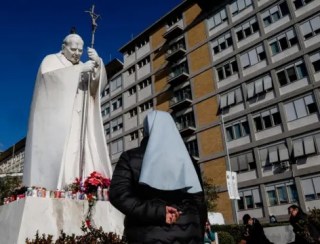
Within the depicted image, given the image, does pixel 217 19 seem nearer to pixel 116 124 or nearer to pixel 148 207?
pixel 116 124

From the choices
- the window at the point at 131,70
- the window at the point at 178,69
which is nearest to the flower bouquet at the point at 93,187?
the window at the point at 178,69

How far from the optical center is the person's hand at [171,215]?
2.42 meters

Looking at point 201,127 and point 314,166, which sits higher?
point 201,127

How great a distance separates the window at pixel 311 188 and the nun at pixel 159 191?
989 inches

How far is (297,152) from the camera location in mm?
26484

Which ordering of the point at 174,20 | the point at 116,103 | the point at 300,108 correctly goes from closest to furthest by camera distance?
the point at 300,108 < the point at 174,20 < the point at 116,103

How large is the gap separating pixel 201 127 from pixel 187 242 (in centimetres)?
3220

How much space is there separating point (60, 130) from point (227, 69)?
A: 28767 millimetres

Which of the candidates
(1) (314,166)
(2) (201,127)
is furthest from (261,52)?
(1) (314,166)

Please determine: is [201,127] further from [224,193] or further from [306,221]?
[306,221]

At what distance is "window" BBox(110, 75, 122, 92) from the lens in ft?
160

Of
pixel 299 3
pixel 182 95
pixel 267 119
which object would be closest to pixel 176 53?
pixel 182 95

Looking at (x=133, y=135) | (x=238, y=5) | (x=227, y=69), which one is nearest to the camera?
(x=227, y=69)

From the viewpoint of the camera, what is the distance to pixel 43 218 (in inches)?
207
